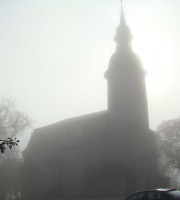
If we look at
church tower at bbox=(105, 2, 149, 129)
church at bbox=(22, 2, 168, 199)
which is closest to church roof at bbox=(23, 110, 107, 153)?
church at bbox=(22, 2, 168, 199)

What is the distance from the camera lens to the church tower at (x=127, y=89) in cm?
4059

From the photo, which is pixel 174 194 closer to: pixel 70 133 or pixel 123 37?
pixel 123 37

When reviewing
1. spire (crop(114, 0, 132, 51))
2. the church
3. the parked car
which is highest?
spire (crop(114, 0, 132, 51))

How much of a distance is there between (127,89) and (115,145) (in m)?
6.66

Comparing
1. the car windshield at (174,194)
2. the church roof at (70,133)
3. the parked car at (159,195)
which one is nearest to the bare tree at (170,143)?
the church roof at (70,133)

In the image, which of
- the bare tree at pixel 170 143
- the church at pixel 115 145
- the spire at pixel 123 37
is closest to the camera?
the church at pixel 115 145

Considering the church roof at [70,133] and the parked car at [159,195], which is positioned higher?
the church roof at [70,133]

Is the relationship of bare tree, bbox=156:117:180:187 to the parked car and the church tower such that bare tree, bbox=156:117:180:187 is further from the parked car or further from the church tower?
the parked car

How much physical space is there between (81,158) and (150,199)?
88.9 feet

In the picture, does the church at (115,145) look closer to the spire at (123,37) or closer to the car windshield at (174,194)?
the spire at (123,37)

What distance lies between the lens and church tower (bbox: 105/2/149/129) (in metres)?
40.6

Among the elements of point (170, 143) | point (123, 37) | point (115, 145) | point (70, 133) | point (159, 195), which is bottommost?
point (159, 195)

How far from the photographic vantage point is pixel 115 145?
40.7 m

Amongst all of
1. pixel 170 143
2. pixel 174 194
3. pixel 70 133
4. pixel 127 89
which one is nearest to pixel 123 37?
pixel 127 89
